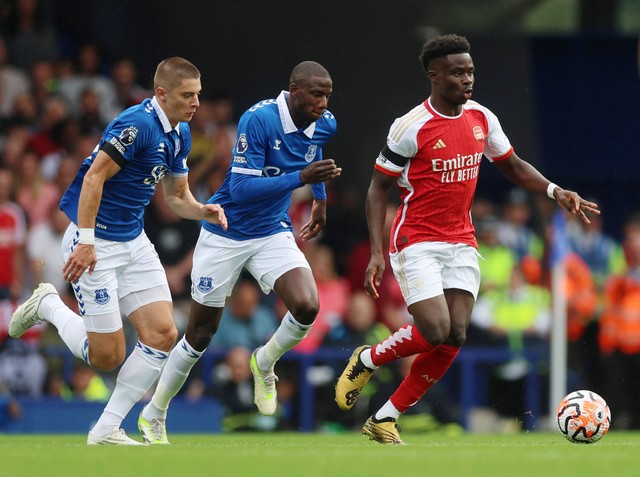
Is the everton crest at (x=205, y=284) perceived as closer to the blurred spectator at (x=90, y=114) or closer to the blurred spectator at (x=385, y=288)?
the blurred spectator at (x=385, y=288)

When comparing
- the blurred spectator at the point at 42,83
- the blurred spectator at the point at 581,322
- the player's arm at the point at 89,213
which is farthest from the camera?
the blurred spectator at the point at 42,83

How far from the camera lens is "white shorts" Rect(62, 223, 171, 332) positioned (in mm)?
8883

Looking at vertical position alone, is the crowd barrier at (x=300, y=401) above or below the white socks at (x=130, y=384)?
→ below

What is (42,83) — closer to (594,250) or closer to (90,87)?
(90,87)

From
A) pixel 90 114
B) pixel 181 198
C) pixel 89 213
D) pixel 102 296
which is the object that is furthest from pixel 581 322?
pixel 89 213

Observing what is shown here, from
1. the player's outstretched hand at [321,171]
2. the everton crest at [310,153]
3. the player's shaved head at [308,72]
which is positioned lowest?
the player's outstretched hand at [321,171]

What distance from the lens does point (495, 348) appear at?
46.1 ft

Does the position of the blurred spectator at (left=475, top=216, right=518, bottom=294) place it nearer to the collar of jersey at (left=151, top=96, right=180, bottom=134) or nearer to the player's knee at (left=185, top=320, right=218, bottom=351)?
the player's knee at (left=185, top=320, right=218, bottom=351)

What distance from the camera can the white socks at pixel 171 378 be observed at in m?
9.77

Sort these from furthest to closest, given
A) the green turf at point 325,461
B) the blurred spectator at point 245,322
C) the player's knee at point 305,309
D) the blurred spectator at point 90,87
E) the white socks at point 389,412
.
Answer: the blurred spectator at point 90,87 < the blurred spectator at point 245,322 < the player's knee at point 305,309 < the white socks at point 389,412 < the green turf at point 325,461

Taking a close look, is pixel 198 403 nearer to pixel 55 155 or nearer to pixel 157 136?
pixel 55 155

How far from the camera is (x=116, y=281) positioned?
29.5ft

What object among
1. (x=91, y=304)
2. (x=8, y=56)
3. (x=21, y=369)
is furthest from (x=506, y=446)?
(x=8, y=56)

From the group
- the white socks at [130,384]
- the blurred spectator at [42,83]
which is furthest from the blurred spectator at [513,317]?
the white socks at [130,384]
